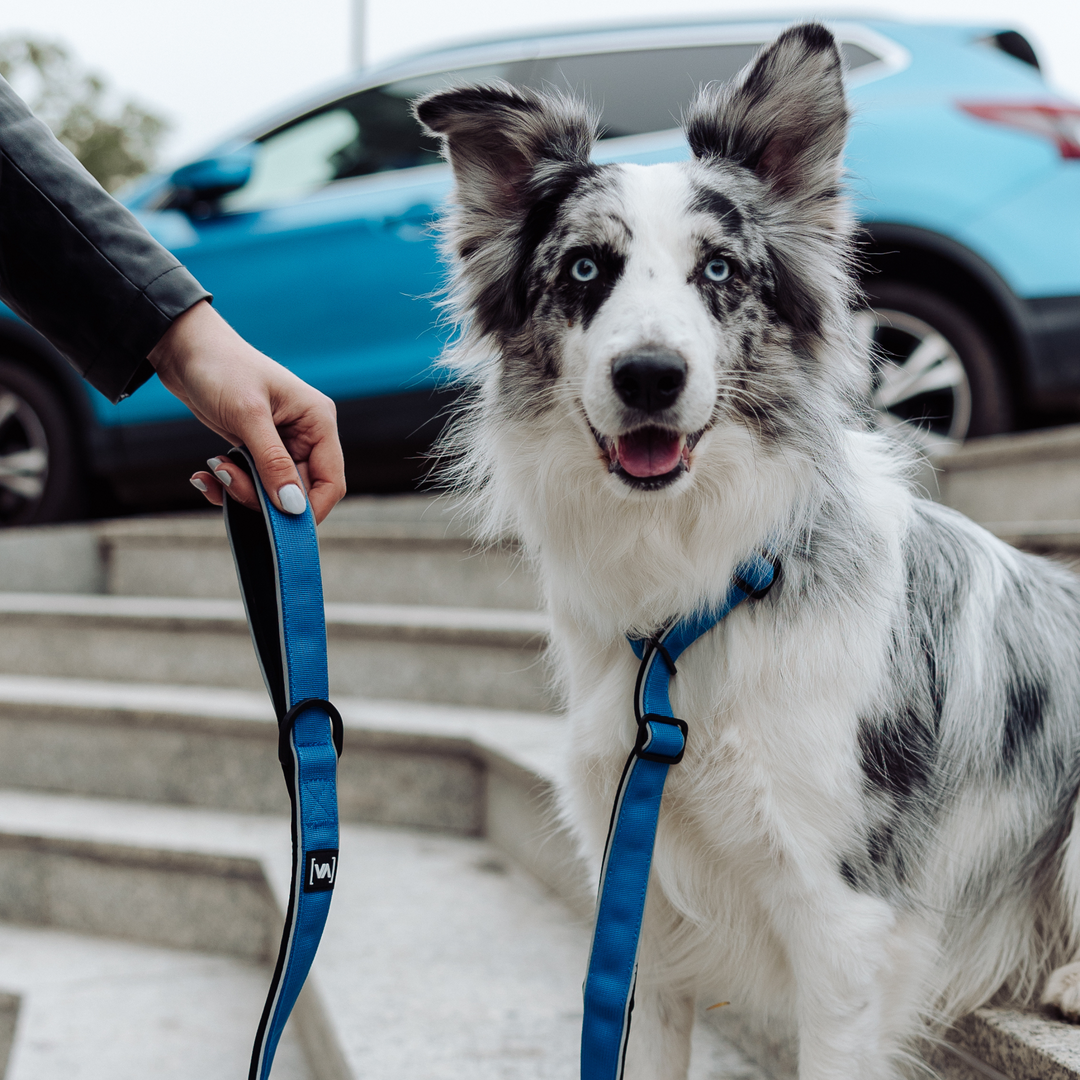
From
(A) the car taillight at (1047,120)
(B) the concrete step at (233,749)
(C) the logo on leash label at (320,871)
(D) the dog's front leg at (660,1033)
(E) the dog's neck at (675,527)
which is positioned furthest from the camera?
(A) the car taillight at (1047,120)

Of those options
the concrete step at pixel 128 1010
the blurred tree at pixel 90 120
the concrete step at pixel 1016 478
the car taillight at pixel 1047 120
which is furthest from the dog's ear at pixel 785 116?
the blurred tree at pixel 90 120

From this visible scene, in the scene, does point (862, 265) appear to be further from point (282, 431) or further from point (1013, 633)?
point (282, 431)

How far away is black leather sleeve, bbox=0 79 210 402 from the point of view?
1097mm

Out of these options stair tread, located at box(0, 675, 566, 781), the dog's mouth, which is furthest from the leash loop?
stair tread, located at box(0, 675, 566, 781)

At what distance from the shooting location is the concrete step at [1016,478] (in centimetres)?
273

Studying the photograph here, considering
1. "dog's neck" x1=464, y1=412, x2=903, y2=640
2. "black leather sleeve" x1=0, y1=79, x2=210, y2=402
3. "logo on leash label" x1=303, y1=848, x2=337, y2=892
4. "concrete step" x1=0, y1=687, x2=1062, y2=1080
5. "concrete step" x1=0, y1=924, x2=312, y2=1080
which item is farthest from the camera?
"concrete step" x1=0, y1=924, x2=312, y2=1080

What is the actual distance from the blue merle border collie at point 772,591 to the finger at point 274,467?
43 cm

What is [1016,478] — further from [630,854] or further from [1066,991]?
[630,854]

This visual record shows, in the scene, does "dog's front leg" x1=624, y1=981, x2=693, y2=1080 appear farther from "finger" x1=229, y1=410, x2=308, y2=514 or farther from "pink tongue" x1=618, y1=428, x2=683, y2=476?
"finger" x1=229, y1=410, x2=308, y2=514

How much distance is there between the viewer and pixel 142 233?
113 centimetres

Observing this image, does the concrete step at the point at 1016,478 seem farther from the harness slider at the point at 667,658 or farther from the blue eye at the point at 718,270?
the harness slider at the point at 667,658

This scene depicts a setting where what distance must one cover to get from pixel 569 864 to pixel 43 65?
27042 mm

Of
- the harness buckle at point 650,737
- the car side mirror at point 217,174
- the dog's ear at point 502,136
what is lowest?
the harness buckle at point 650,737

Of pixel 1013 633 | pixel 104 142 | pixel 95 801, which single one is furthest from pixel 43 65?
pixel 1013 633
